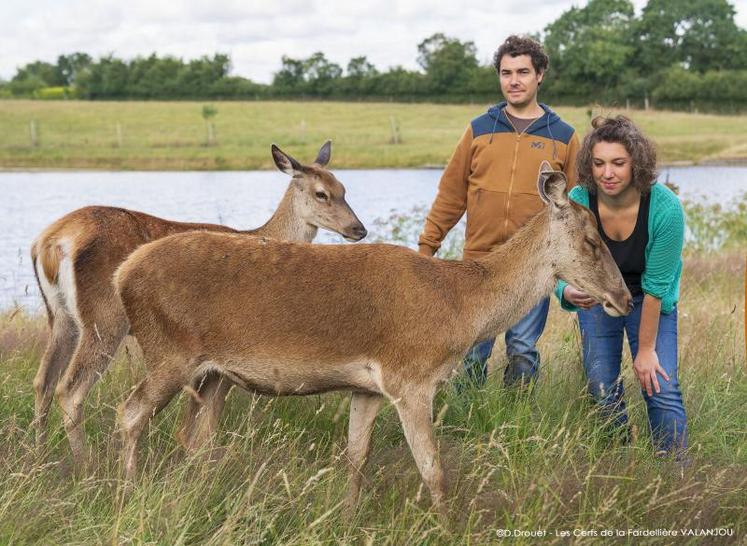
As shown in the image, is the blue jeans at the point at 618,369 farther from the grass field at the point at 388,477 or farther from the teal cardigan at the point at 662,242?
the teal cardigan at the point at 662,242

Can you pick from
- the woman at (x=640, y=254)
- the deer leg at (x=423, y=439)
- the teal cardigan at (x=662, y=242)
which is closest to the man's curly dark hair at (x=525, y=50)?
the woman at (x=640, y=254)

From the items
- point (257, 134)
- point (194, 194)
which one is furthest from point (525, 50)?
point (257, 134)

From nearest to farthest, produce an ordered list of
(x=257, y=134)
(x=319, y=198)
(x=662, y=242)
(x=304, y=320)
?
1. (x=304, y=320)
2. (x=662, y=242)
3. (x=319, y=198)
4. (x=257, y=134)

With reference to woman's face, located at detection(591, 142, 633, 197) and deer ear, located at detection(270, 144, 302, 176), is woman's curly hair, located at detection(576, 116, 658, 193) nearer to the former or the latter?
woman's face, located at detection(591, 142, 633, 197)

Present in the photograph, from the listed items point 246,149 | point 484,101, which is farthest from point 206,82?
point 246,149

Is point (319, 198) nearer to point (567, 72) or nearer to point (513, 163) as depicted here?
point (513, 163)

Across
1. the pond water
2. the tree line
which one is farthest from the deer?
the tree line

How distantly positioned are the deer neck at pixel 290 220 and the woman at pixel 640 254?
293 cm

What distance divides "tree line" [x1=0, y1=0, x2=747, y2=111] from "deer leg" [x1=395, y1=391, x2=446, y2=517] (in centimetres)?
5742

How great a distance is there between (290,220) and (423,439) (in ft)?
12.0

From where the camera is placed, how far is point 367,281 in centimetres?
507

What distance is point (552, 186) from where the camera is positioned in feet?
16.9

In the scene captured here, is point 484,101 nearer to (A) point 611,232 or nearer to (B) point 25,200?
(B) point 25,200

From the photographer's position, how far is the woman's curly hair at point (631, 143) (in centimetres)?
537
